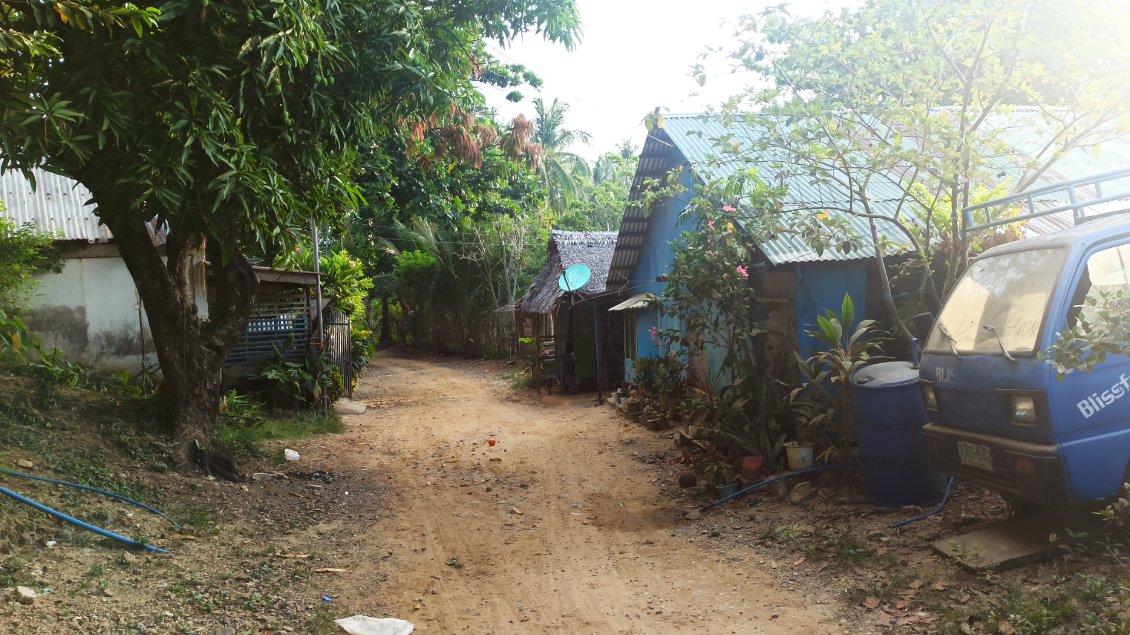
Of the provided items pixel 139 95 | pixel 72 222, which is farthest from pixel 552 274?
pixel 139 95

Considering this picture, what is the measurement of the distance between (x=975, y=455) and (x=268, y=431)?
30.1 ft

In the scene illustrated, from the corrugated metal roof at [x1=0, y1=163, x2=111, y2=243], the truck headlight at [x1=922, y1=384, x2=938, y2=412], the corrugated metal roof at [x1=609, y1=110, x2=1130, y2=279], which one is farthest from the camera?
the corrugated metal roof at [x1=0, y1=163, x2=111, y2=243]

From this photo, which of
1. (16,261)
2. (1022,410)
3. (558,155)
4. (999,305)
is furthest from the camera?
(558,155)

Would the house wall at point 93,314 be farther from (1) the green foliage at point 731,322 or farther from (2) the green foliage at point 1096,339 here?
(2) the green foliage at point 1096,339

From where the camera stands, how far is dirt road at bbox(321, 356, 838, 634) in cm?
495

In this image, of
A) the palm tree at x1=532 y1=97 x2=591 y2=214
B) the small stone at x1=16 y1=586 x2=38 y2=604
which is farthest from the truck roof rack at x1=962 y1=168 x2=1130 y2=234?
the palm tree at x1=532 y1=97 x2=591 y2=214

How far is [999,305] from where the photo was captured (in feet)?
16.5

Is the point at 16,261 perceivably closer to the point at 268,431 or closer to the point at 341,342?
Answer: the point at 268,431

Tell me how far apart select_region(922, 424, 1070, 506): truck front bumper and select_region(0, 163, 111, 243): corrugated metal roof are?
10906mm

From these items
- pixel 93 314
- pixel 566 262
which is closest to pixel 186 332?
pixel 93 314

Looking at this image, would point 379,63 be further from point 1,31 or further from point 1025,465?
point 1025,465

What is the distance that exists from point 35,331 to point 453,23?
7.52 meters

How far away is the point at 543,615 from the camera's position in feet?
16.5

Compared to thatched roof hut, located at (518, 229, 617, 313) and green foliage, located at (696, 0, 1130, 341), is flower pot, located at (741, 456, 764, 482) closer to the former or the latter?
green foliage, located at (696, 0, 1130, 341)
